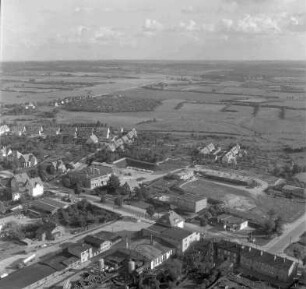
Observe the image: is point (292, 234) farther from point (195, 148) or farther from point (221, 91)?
point (221, 91)

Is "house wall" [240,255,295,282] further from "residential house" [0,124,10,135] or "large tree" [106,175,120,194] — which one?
"residential house" [0,124,10,135]

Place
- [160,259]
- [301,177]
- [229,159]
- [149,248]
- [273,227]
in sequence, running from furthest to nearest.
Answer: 1. [229,159]
2. [301,177]
3. [273,227]
4. [149,248]
5. [160,259]

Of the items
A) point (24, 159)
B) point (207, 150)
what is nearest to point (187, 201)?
point (207, 150)

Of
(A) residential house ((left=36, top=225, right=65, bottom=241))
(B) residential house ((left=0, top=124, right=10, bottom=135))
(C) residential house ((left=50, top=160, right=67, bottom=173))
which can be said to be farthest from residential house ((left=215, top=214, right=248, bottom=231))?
(B) residential house ((left=0, top=124, right=10, bottom=135))

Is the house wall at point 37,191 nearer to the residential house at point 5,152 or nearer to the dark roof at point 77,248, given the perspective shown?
the dark roof at point 77,248

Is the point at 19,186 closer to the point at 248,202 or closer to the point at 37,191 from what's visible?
the point at 37,191

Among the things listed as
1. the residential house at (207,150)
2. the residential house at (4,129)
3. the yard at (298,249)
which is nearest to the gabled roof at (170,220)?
the yard at (298,249)
